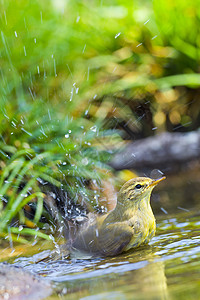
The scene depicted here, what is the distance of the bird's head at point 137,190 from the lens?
4609mm

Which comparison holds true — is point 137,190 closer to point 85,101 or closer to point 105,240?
point 105,240

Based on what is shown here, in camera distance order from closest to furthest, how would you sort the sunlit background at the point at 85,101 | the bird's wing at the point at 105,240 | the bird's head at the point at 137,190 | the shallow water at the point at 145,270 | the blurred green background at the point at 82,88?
the shallow water at the point at 145,270 → the bird's wing at the point at 105,240 → the bird's head at the point at 137,190 → the sunlit background at the point at 85,101 → the blurred green background at the point at 82,88

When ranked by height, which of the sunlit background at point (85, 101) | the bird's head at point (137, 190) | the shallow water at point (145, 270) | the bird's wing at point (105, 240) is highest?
the sunlit background at point (85, 101)

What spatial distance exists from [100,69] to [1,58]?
1736 mm

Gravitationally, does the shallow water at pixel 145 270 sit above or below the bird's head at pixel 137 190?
below

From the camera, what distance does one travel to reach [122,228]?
14.5 ft

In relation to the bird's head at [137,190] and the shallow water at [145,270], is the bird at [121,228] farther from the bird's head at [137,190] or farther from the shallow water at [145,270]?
the shallow water at [145,270]

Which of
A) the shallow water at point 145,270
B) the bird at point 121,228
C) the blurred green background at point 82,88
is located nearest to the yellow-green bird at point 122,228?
the bird at point 121,228

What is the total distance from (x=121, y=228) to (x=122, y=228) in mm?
11

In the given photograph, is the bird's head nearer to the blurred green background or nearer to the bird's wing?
the bird's wing

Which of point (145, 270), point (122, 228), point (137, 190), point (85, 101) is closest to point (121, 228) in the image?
point (122, 228)

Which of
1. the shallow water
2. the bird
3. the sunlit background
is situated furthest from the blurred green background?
the shallow water

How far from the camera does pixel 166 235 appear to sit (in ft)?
15.0

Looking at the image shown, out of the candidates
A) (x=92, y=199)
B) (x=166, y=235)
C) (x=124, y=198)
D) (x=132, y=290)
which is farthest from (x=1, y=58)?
(x=132, y=290)
